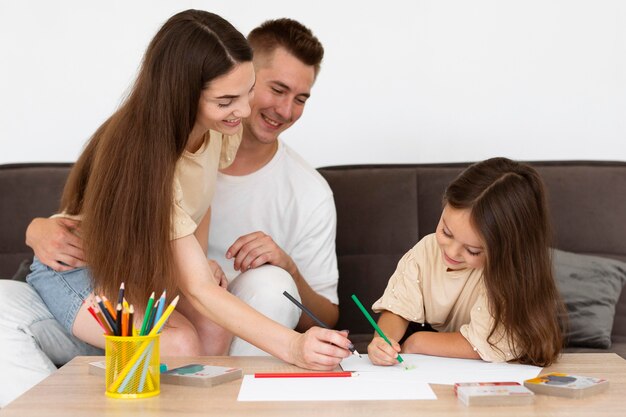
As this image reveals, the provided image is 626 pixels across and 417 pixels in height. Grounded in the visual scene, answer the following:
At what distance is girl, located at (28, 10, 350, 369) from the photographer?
1.77 m

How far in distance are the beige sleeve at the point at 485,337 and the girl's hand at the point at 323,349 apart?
13.3 inches

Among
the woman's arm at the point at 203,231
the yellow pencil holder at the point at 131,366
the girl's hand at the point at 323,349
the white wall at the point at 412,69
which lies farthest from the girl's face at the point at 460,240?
the white wall at the point at 412,69

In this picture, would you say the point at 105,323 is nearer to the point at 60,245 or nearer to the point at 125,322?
the point at 125,322

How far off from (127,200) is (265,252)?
549mm

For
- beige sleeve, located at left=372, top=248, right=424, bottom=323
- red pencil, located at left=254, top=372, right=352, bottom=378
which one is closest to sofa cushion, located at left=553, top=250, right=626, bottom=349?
beige sleeve, located at left=372, top=248, right=424, bottom=323

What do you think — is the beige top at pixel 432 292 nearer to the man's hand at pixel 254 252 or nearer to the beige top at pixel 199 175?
the man's hand at pixel 254 252

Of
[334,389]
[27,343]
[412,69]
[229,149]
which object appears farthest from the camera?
[412,69]

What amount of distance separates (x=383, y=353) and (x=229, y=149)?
0.91 meters

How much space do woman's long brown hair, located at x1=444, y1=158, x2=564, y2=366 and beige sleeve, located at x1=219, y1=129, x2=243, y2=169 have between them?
2.19 ft

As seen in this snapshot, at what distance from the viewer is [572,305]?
242cm

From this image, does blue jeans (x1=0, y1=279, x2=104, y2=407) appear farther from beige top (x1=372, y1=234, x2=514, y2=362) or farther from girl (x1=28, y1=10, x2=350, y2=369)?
beige top (x1=372, y1=234, x2=514, y2=362)

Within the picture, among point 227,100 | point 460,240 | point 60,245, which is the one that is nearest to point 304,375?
point 460,240

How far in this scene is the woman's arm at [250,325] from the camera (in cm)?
161

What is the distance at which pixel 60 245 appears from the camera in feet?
6.73
